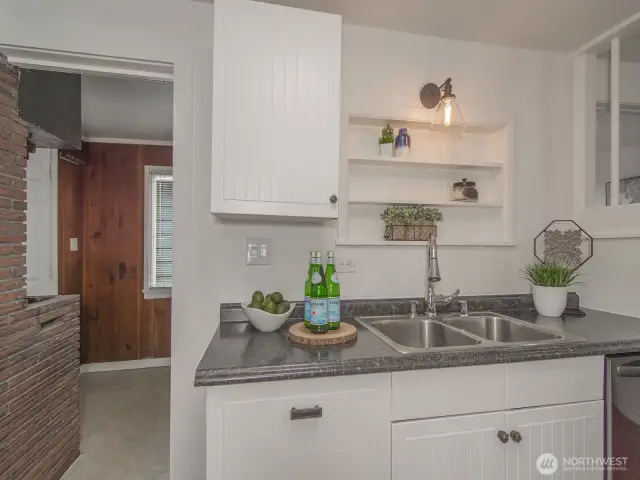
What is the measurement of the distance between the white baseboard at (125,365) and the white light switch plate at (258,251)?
2.81 meters

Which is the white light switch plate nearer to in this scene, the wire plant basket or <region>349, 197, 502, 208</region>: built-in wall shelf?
<region>349, 197, 502, 208</region>: built-in wall shelf

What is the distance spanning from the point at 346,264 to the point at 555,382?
95 centimetres

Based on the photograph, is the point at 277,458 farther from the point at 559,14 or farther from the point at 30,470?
the point at 559,14

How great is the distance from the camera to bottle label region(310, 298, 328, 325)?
129 centimetres

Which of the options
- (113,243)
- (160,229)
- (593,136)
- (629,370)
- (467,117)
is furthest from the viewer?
(160,229)

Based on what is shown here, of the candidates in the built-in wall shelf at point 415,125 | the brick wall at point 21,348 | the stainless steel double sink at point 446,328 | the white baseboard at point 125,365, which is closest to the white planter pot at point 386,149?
the built-in wall shelf at point 415,125

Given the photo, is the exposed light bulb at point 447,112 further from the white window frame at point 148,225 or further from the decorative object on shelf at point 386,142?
the white window frame at point 148,225

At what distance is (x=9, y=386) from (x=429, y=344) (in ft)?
6.12

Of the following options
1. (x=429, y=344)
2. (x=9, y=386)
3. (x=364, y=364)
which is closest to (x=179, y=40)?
(x=364, y=364)

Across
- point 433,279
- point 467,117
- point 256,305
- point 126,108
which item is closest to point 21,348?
point 256,305

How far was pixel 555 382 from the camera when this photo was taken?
1.23 metres

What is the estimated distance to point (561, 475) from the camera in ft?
4.03

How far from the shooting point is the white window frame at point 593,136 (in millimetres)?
1794

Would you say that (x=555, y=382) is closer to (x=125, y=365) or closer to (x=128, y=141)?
(x=125, y=365)
